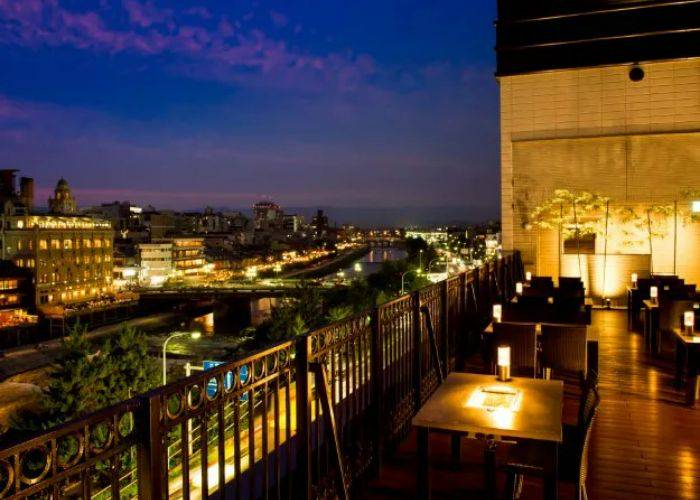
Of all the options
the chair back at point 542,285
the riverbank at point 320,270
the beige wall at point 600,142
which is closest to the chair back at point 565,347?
the chair back at point 542,285

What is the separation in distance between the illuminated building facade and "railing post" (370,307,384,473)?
66963 mm

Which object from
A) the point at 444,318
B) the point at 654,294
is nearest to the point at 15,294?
the point at 444,318

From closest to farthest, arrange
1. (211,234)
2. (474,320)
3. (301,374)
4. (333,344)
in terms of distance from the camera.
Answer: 1. (301,374)
2. (333,344)
3. (474,320)
4. (211,234)

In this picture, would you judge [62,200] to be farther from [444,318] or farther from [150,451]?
[150,451]

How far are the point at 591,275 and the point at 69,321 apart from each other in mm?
57581

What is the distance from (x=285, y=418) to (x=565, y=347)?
12.7 feet

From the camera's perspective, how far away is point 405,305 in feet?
15.8

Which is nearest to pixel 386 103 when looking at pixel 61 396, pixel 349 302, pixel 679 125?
pixel 349 302

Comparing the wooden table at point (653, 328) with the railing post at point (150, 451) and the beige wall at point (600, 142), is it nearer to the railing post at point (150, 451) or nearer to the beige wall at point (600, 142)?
the beige wall at point (600, 142)

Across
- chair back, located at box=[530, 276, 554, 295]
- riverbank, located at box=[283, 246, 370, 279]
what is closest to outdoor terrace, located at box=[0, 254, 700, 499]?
chair back, located at box=[530, 276, 554, 295]

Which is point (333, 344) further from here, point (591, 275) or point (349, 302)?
point (349, 302)

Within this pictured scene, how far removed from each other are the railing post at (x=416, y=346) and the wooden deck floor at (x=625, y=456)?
41 centimetres

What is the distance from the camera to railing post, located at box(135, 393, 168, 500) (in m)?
1.79

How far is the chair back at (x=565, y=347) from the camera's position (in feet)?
18.9
